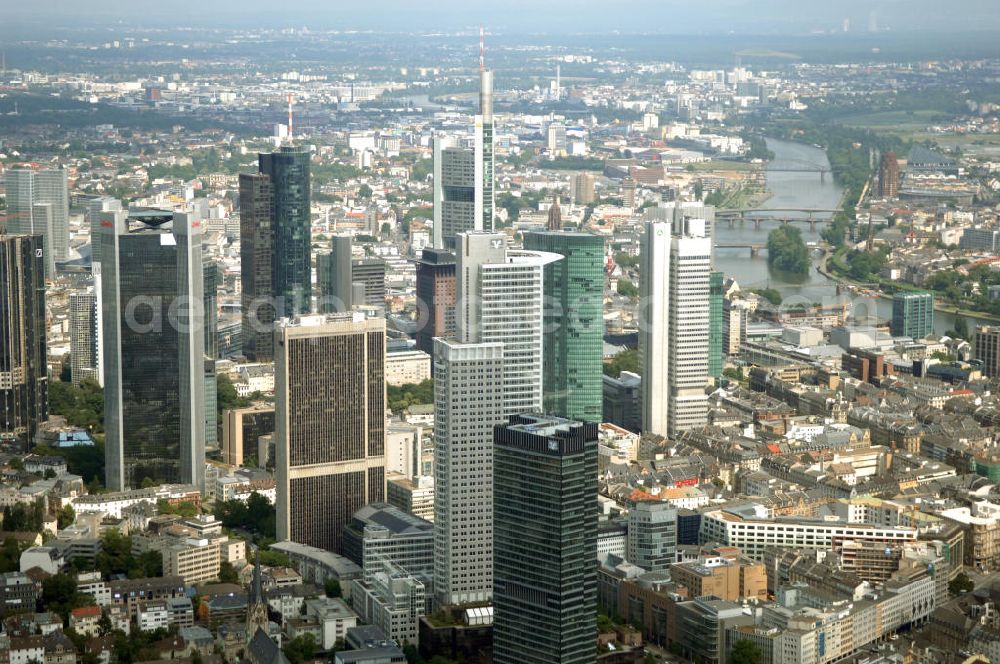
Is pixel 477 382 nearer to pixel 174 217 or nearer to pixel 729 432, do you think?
pixel 174 217

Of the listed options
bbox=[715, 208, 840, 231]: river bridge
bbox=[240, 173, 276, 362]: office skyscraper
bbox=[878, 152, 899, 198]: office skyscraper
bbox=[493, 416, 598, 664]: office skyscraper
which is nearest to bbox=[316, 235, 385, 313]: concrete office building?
bbox=[240, 173, 276, 362]: office skyscraper

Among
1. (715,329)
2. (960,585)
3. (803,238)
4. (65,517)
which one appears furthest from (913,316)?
(65,517)

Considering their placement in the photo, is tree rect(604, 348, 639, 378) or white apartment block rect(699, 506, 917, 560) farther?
tree rect(604, 348, 639, 378)

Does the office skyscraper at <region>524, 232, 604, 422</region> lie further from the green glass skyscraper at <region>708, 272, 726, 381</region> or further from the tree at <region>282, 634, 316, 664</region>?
the tree at <region>282, 634, 316, 664</region>

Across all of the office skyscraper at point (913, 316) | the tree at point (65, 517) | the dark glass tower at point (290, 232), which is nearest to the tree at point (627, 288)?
the office skyscraper at point (913, 316)

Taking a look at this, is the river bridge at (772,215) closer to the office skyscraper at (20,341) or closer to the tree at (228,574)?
the office skyscraper at (20,341)

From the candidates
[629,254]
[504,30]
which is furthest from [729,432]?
[504,30]
